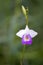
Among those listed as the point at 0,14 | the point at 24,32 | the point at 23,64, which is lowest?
the point at 23,64

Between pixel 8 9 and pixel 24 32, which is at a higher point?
pixel 8 9

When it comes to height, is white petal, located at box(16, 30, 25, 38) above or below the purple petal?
above

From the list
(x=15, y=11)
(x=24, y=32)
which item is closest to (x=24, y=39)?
(x=24, y=32)

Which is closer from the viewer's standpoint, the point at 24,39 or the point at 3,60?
the point at 24,39

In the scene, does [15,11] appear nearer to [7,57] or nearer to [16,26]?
[16,26]

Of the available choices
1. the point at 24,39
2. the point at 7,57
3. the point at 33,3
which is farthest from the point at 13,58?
the point at 33,3

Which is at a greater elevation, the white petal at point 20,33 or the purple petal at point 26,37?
the white petal at point 20,33
